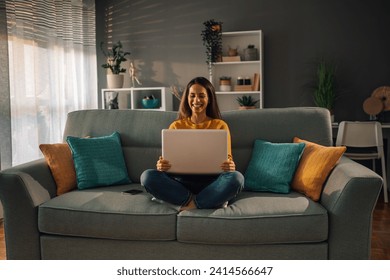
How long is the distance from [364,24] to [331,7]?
0.39 m

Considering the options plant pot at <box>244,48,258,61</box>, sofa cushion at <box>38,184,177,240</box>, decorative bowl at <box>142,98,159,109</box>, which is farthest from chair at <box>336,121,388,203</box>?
sofa cushion at <box>38,184,177,240</box>

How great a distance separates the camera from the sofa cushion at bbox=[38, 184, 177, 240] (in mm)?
2250

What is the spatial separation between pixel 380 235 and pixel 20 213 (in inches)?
93.0

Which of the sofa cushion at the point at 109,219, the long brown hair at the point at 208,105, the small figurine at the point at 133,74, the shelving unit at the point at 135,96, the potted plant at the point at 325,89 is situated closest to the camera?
the sofa cushion at the point at 109,219

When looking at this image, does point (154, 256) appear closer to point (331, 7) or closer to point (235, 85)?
point (235, 85)

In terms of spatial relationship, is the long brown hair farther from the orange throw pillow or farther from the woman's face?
the orange throw pillow

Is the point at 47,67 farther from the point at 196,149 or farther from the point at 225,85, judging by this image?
the point at 196,149

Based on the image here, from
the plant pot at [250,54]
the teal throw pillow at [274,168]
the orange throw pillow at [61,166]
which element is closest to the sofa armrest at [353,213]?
the teal throw pillow at [274,168]

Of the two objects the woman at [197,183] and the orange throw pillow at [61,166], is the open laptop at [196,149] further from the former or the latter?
the orange throw pillow at [61,166]

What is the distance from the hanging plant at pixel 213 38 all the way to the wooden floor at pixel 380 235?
224 centimetres

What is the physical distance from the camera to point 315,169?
8.00 ft

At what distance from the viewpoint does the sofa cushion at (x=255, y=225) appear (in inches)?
85.4

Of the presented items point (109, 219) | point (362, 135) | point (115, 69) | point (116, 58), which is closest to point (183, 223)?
point (109, 219)

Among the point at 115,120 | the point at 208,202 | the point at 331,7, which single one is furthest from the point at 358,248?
the point at 331,7
